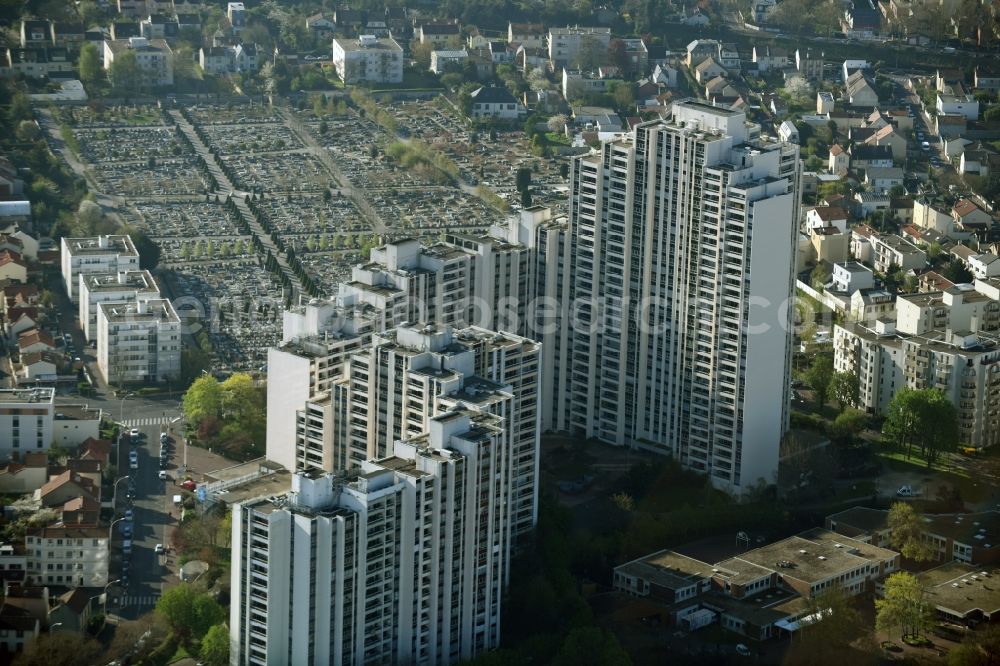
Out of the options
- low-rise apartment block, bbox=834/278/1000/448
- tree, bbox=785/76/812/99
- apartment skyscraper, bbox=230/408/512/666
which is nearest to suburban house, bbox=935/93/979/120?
tree, bbox=785/76/812/99

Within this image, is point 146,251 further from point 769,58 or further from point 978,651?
point 769,58

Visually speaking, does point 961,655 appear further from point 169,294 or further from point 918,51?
point 918,51

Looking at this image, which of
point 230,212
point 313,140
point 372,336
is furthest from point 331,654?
point 313,140

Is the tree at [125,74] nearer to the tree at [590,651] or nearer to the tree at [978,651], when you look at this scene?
the tree at [590,651]

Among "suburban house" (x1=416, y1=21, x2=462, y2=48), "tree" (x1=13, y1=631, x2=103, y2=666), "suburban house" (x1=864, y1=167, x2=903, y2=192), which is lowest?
"tree" (x1=13, y1=631, x2=103, y2=666)

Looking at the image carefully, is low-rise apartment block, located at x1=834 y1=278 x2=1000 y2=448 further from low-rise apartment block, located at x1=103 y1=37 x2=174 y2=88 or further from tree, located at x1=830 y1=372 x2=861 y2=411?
low-rise apartment block, located at x1=103 y1=37 x2=174 y2=88

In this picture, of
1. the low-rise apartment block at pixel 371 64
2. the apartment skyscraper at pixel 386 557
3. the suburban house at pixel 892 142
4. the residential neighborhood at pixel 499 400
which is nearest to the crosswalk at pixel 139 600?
the residential neighborhood at pixel 499 400
